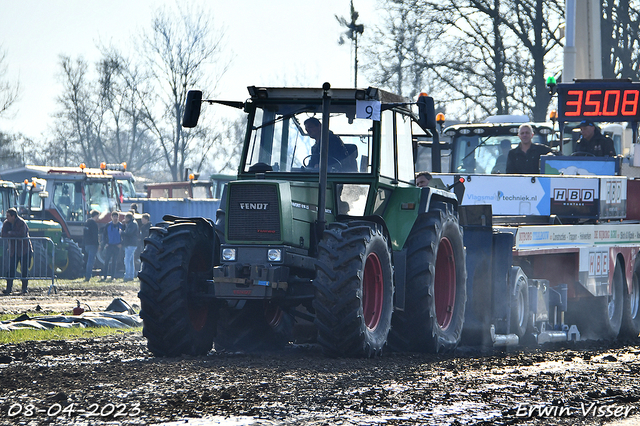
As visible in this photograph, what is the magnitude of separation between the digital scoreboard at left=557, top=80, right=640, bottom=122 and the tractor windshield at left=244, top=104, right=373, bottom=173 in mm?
7599

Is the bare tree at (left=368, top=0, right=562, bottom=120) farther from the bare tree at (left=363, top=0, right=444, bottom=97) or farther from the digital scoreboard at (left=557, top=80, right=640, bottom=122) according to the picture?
the digital scoreboard at (left=557, top=80, right=640, bottom=122)

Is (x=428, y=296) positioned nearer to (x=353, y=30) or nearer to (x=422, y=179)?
(x=422, y=179)

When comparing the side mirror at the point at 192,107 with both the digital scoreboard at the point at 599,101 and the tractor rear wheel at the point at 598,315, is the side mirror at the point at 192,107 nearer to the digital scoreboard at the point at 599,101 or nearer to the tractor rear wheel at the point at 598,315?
the tractor rear wheel at the point at 598,315

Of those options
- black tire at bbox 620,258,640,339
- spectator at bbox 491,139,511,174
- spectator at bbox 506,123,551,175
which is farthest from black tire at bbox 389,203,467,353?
spectator at bbox 491,139,511,174

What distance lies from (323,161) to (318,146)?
0.61 metres

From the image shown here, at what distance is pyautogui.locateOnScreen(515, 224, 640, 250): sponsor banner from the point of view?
11.9m

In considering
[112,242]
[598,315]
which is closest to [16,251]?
[112,242]

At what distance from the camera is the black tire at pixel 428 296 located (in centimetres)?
919

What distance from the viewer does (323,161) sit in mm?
8609

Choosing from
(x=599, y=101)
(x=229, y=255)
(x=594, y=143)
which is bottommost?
(x=229, y=255)

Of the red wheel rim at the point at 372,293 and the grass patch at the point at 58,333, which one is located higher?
the red wheel rim at the point at 372,293

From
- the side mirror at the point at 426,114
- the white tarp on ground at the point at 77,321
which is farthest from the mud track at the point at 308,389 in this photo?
the white tarp on ground at the point at 77,321

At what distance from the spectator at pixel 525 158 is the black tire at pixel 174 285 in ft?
23.4

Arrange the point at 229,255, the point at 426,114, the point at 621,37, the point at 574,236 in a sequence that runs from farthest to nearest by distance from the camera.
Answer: the point at 621,37 < the point at 574,236 < the point at 426,114 < the point at 229,255
